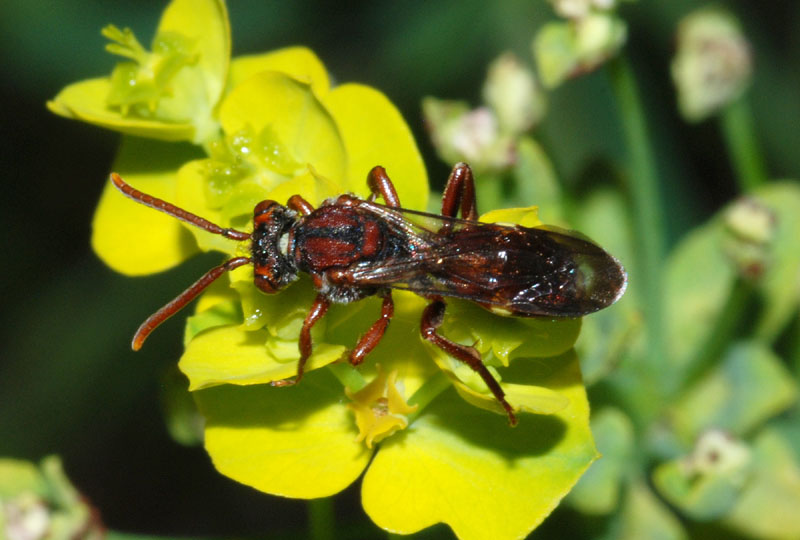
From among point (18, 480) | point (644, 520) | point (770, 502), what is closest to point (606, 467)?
point (644, 520)

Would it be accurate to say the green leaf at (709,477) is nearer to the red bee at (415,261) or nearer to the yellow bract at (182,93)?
the red bee at (415,261)

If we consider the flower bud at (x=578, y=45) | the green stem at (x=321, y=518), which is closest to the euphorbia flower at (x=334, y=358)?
the green stem at (x=321, y=518)

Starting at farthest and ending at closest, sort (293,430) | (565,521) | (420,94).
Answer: (420,94) → (565,521) → (293,430)

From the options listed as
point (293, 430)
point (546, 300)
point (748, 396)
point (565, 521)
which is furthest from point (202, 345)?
point (748, 396)

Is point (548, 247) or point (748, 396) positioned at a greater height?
point (548, 247)

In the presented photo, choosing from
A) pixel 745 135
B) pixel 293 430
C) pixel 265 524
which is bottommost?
pixel 265 524

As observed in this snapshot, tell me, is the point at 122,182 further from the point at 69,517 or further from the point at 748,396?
the point at 748,396

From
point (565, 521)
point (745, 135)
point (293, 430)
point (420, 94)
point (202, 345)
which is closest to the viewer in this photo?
point (202, 345)

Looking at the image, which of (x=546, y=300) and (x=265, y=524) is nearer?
(x=546, y=300)

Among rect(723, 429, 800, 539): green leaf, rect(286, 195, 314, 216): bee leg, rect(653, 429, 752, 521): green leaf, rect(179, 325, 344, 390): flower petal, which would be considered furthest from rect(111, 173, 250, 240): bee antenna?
rect(723, 429, 800, 539): green leaf
